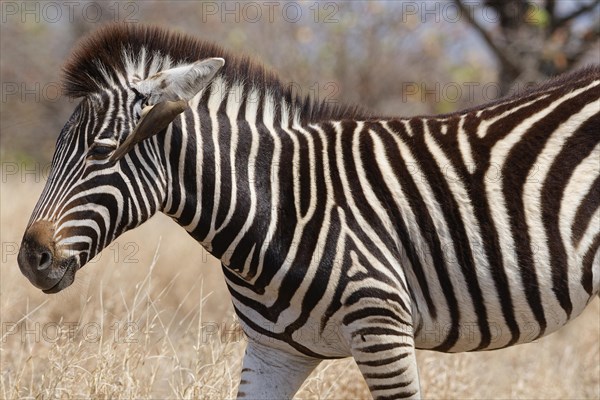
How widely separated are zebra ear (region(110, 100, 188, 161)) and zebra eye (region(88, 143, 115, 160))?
3 centimetres

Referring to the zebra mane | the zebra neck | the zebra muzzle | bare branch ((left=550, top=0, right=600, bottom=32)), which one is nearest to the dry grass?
the zebra muzzle

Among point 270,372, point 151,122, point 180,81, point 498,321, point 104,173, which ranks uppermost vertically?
point 180,81

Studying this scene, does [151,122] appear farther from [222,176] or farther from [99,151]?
[222,176]

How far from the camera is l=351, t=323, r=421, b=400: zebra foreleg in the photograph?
363cm

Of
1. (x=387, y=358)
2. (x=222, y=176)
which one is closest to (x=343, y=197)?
(x=222, y=176)

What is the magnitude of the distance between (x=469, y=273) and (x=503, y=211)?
1.07 feet

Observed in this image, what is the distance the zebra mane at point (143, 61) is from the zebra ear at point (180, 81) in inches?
6.4

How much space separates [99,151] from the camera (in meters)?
3.53

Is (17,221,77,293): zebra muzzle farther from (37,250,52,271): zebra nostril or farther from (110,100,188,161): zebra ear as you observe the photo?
(110,100,188,161): zebra ear

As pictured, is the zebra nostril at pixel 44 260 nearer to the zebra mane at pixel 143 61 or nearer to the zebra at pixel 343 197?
the zebra at pixel 343 197

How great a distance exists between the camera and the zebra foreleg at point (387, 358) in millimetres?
3627

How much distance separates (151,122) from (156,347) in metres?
3.19

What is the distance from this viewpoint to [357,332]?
3.66m

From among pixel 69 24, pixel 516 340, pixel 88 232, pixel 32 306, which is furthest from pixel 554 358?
pixel 69 24
